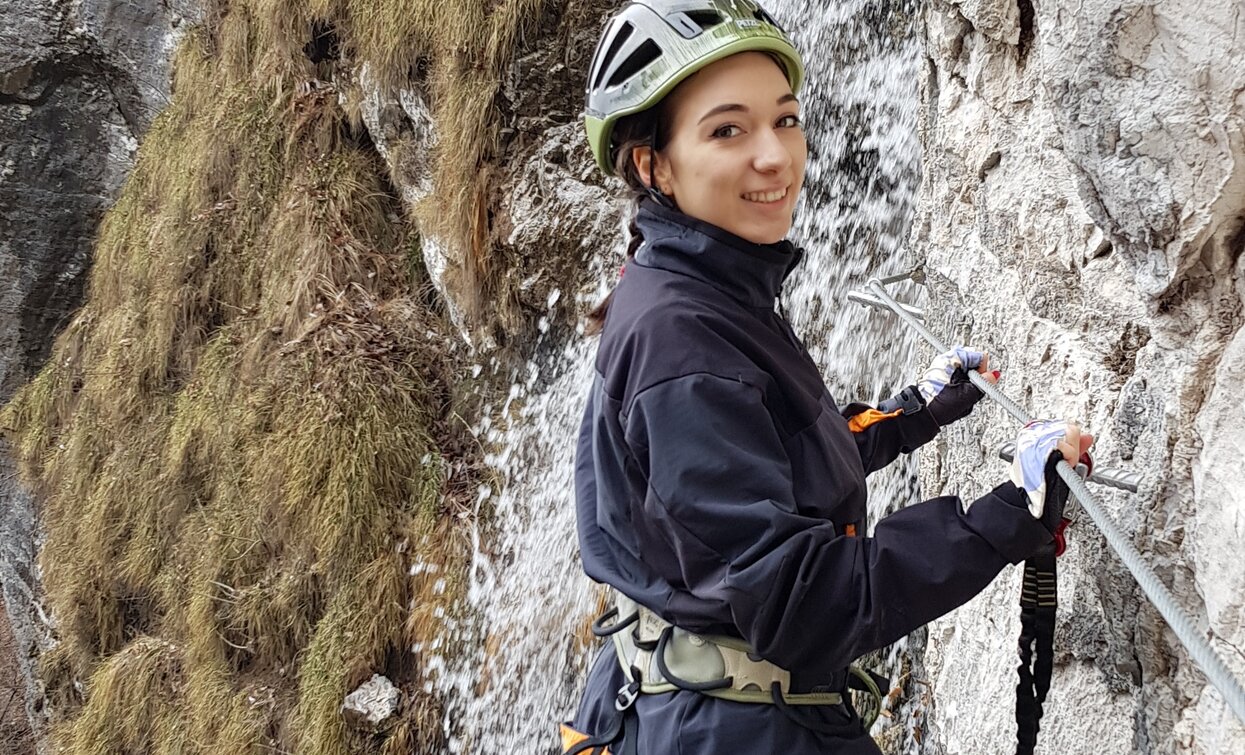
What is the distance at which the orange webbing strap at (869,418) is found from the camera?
92.7 inches

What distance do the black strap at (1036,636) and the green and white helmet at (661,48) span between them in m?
1.08

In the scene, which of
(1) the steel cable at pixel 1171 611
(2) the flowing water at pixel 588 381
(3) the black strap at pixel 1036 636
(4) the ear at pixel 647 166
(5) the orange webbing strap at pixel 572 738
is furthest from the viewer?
(2) the flowing water at pixel 588 381

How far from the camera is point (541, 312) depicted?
6.29 metres

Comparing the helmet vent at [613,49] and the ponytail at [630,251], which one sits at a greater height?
the helmet vent at [613,49]

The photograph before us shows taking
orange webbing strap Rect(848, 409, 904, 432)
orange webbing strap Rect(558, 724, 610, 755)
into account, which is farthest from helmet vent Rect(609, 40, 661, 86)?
orange webbing strap Rect(558, 724, 610, 755)

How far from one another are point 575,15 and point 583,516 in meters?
4.72

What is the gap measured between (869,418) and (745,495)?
91 centimetres

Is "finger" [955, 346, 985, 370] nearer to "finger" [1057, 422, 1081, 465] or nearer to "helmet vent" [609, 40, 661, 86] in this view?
"finger" [1057, 422, 1081, 465]

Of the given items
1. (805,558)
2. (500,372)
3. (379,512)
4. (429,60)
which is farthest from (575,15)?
(805,558)

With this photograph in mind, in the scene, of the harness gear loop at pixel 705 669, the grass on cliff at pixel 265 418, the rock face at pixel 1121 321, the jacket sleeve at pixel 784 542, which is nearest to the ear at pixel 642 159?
the jacket sleeve at pixel 784 542

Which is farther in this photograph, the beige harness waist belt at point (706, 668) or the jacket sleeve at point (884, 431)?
the jacket sleeve at point (884, 431)

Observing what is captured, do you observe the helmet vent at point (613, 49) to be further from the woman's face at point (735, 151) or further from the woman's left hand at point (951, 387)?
the woman's left hand at point (951, 387)

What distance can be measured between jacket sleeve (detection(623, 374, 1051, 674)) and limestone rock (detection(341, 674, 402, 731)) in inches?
193

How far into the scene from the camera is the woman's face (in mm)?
1837
